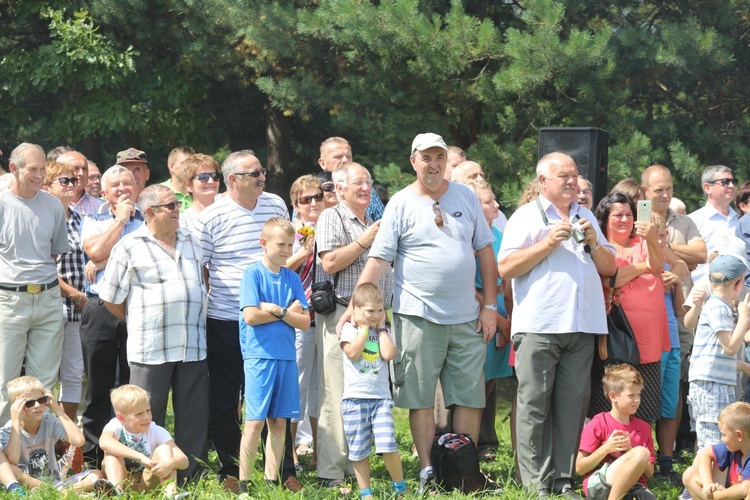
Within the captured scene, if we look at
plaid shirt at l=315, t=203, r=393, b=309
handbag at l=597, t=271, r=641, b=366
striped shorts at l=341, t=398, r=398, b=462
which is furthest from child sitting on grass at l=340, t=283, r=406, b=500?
handbag at l=597, t=271, r=641, b=366

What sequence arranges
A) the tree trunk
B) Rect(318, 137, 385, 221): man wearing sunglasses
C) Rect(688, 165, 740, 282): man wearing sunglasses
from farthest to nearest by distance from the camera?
the tree trunk
Rect(688, 165, 740, 282): man wearing sunglasses
Rect(318, 137, 385, 221): man wearing sunglasses

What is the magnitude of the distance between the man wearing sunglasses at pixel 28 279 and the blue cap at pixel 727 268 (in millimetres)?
4026

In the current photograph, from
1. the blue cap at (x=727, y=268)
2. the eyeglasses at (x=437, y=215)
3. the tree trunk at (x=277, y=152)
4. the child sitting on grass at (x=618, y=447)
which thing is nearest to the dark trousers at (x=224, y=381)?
the eyeglasses at (x=437, y=215)

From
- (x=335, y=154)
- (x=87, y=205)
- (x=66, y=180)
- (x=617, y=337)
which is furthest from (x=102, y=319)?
(x=617, y=337)

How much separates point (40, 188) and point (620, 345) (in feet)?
12.4

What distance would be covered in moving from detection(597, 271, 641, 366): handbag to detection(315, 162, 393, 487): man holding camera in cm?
132

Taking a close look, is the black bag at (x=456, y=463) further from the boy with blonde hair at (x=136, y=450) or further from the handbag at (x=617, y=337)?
the boy with blonde hair at (x=136, y=450)

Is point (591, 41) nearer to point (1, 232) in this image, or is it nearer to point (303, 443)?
point (303, 443)

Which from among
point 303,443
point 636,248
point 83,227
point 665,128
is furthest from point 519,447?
point 665,128

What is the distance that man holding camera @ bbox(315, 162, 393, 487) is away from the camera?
6.20m

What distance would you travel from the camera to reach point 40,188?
6609mm

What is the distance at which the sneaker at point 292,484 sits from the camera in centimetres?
595

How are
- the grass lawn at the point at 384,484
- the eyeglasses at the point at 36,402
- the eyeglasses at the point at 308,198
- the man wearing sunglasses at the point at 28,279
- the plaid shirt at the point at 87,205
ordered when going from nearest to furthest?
the grass lawn at the point at 384,484 < the eyeglasses at the point at 36,402 < the man wearing sunglasses at the point at 28,279 < the eyeglasses at the point at 308,198 < the plaid shirt at the point at 87,205

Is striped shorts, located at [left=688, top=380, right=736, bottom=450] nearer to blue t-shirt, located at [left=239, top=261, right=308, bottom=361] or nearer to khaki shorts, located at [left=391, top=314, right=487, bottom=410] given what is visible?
khaki shorts, located at [left=391, top=314, right=487, bottom=410]
